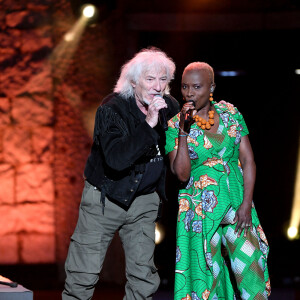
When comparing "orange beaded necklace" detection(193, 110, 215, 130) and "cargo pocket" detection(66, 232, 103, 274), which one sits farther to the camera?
"orange beaded necklace" detection(193, 110, 215, 130)

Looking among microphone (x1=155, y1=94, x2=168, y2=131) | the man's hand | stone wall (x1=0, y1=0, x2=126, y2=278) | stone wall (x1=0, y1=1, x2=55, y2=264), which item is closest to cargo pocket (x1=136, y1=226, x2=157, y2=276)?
microphone (x1=155, y1=94, x2=168, y2=131)

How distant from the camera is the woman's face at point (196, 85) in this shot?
3.99 meters

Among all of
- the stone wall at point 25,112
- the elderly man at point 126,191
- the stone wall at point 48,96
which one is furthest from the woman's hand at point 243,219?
the stone wall at point 25,112

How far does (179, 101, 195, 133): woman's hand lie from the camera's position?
12.5 feet

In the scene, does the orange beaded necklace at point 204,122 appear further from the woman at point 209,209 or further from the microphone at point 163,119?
the microphone at point 163,119

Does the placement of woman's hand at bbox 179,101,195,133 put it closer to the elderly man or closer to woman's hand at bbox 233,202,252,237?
the elderly man

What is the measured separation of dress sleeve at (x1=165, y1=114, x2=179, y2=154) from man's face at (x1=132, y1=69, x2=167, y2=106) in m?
0.30

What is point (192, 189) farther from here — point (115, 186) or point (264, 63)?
point (264, 63)

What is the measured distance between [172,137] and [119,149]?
1.59 feet

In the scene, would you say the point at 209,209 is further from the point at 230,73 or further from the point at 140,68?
the point at 230,73

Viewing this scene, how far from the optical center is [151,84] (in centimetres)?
383

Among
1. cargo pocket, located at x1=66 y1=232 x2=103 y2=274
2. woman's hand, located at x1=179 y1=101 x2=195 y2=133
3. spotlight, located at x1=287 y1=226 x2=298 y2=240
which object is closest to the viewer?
woman's hand, located at x1=179 y1=101 x2=195 y2=133

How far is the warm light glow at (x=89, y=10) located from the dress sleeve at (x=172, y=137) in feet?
6.57

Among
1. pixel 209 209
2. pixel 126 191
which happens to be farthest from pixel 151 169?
pixel 209 209
